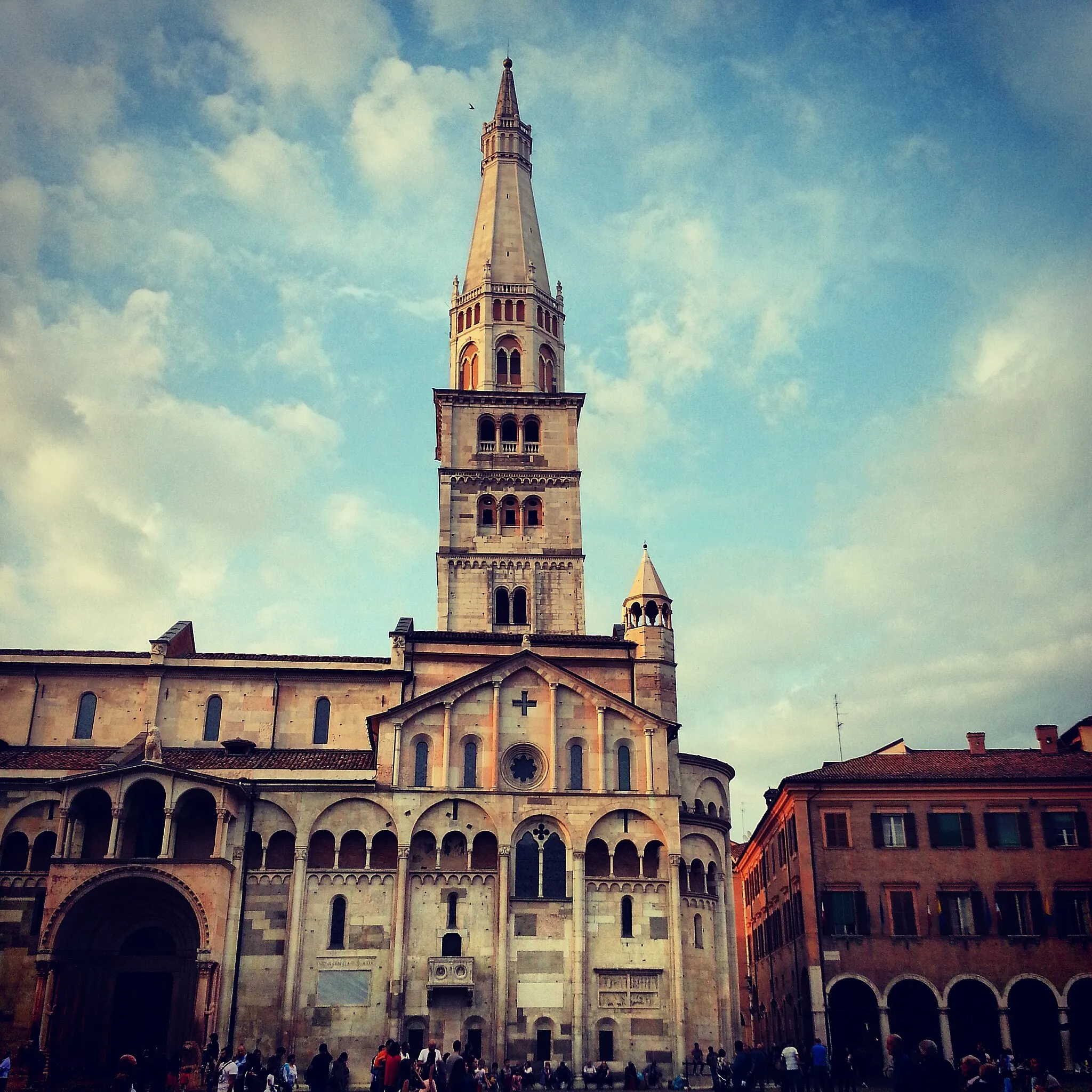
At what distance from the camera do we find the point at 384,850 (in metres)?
41.8

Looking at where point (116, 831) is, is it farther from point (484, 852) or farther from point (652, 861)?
point (652, 861)

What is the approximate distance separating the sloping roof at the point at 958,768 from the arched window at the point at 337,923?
63.2 feet

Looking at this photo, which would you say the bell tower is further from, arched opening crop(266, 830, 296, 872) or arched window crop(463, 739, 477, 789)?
arched opening crop(266, 830, 296, 872)

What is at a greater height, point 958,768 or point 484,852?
point 958,768

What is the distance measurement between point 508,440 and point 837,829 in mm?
24847

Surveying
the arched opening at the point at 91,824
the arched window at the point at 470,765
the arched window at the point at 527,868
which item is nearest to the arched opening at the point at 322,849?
the arched window at the point at 470,765

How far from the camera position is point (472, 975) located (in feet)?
131

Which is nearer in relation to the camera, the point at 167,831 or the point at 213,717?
the point at 167,831

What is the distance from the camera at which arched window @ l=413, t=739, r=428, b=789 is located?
42.4 meters

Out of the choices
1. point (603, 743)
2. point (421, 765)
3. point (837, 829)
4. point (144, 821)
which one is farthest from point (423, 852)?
point (837, 829)

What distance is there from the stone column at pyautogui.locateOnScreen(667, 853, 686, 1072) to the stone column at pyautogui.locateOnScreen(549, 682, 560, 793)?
5014 mm

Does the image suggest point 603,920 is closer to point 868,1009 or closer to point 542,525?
point 868,1009

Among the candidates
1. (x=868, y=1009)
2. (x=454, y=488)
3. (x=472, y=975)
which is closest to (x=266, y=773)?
(x=472, y=975)

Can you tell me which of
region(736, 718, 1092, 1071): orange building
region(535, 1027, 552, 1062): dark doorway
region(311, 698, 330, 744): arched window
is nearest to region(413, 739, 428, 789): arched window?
region(311, 698, 330, 744): arched window
